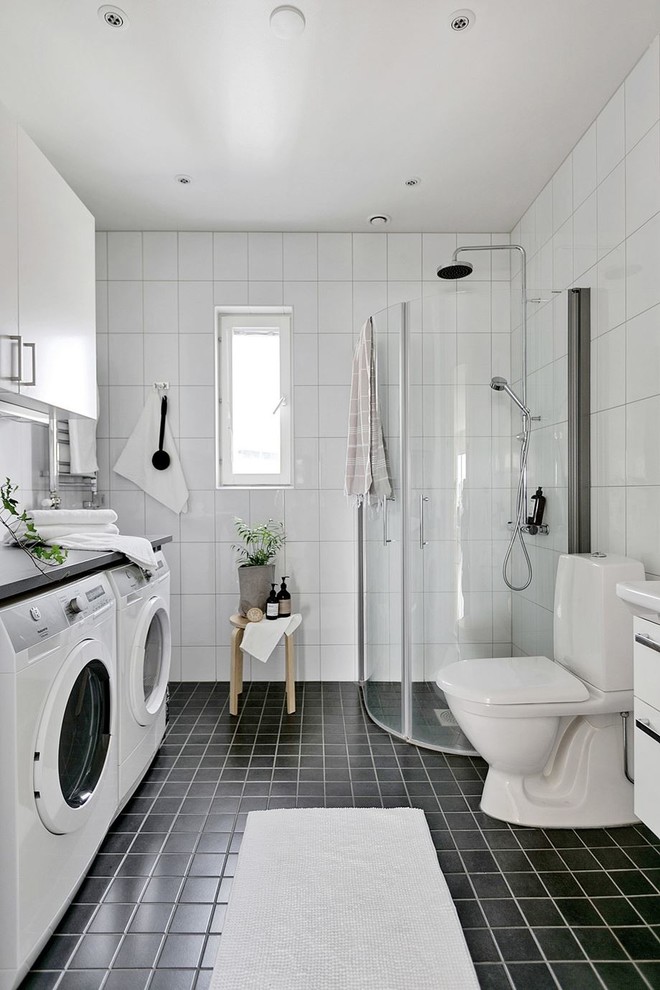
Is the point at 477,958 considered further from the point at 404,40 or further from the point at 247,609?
the point at 404,40

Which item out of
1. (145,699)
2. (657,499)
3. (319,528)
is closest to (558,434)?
(657,499)

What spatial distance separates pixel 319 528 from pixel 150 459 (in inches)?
39.4

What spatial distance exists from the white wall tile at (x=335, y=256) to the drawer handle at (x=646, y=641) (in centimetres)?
246

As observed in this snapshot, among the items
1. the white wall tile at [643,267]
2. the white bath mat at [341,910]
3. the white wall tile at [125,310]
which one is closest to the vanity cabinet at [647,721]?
the white bath mat at [341,910]

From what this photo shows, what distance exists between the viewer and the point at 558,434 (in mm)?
2328

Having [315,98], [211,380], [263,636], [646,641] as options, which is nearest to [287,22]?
[315,98]

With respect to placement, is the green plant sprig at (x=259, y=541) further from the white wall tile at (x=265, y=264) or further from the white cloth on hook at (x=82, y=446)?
the white wall tile at (x=265, y=264)

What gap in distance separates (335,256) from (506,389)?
4.67 ft

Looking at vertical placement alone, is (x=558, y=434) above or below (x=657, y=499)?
above

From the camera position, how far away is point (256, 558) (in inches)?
120

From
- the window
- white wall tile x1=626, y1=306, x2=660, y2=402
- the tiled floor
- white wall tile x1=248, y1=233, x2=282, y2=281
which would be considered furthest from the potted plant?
white wall tile x1=626, y1=306, x2=660, y2=402

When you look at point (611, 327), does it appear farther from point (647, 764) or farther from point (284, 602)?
point (284, 602)

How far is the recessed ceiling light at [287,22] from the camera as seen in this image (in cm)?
172

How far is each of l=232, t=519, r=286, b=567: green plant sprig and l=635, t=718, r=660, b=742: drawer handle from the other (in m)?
1.95
